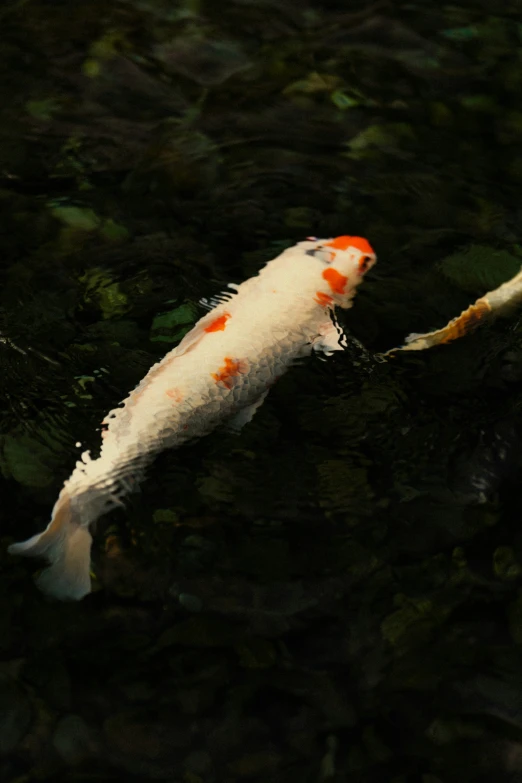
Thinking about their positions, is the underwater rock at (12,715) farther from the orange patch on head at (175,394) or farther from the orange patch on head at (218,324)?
the orange patch on head at (218,324)

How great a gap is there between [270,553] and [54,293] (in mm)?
1382

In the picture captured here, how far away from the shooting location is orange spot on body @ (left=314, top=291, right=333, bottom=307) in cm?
326

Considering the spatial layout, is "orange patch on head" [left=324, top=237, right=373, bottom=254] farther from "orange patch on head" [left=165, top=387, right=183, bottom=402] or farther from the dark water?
"orange patch on head" [left=165, top=387, right=183, bottom=402]

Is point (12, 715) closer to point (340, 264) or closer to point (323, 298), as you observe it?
point (323, 298)

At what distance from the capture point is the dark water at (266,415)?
8.15ft

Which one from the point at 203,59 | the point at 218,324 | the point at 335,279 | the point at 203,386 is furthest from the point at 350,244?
the point at 203,59

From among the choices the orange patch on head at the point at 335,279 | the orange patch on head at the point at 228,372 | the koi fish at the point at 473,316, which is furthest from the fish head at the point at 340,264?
the orange patch on head at the point at 228,372

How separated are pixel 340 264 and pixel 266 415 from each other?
2.45 feet

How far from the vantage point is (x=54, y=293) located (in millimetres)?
3477

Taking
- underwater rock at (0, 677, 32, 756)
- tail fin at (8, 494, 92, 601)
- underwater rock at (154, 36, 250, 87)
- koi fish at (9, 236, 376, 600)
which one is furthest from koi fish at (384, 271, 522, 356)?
underwater rock at (154, 36, 250, 87)

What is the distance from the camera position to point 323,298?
10.8 feet

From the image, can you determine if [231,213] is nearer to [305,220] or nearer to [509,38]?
[305,220]

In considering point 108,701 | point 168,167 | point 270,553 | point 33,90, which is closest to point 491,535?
point 270,553

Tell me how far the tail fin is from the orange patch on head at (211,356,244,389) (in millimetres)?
593
